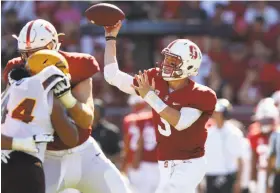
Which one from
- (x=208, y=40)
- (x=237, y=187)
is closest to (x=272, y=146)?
(x=237, y=187)

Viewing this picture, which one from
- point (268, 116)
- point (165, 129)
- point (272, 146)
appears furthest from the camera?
point (268, 116)

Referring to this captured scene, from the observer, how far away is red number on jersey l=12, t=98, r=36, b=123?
527 centimetres

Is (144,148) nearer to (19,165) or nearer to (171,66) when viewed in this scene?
(171,66)

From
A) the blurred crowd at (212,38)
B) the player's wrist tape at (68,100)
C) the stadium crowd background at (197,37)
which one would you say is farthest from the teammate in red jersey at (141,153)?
the player's wrist tape at (68,100)

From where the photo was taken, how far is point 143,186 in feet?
32.2

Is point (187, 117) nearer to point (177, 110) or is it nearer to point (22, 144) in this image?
point (177, 110)

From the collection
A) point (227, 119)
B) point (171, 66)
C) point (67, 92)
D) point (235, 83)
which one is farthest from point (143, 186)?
point (67, 92)

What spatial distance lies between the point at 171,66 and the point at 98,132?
12.2ft

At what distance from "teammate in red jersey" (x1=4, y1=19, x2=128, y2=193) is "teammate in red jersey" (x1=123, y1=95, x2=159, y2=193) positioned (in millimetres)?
3698

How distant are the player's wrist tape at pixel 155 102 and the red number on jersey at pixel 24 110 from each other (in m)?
0.95

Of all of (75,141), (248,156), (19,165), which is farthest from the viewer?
(248,156)

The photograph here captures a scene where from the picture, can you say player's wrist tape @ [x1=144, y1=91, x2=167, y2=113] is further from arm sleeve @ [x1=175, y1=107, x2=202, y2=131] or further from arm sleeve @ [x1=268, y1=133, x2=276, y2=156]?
arm sleeve @ [x1=268, y1=133, x2=276, y2=156]

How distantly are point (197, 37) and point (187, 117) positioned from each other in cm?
624

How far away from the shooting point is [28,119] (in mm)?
5293
